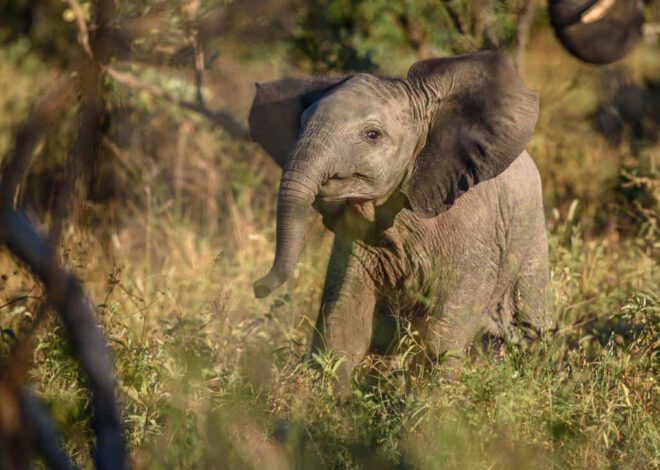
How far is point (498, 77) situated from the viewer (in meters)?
5.92

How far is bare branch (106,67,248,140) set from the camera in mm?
8562

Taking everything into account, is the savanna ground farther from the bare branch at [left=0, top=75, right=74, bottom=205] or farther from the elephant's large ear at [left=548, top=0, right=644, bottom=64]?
the bare branch at [left=0, top=75, right=74, bottom=205]

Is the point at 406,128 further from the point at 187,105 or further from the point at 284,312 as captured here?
the point at 187,105

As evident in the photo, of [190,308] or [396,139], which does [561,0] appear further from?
[190,308]

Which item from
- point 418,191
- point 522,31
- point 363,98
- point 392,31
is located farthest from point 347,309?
point 392,31

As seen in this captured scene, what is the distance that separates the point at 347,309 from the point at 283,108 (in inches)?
38.9

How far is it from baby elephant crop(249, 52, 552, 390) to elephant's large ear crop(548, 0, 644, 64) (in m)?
0.63

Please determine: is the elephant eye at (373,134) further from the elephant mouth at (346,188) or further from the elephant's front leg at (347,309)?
the elephant's front leg at (347,309)

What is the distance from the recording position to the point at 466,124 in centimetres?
591

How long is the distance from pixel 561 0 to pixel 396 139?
1.28 meters

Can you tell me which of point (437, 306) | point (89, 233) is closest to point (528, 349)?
point (437, 306)

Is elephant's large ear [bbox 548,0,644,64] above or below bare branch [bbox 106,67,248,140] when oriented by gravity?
above

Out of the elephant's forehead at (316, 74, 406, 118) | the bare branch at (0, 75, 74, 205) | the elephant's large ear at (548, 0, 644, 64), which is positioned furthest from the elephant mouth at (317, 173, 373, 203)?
the bare branch at (0, 75, 74, 205)

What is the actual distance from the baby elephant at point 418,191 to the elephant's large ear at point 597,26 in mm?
627
